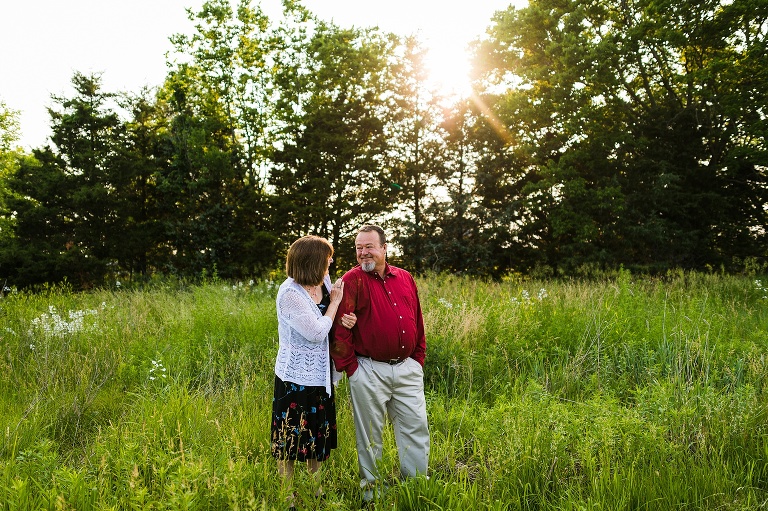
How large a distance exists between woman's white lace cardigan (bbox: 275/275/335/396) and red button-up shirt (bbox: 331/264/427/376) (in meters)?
0.11

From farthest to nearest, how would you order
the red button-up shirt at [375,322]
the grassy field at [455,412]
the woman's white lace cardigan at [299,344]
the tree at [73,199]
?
the tree at [73,199], the red button-up shirt at [375,322], the woman's white lace cardigan at [299,344], the grassy field at [455,412]

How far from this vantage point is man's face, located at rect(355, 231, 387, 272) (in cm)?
369

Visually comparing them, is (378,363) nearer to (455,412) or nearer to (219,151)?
(455,412)

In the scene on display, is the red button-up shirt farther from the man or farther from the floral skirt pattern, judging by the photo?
the floral skirt pattern

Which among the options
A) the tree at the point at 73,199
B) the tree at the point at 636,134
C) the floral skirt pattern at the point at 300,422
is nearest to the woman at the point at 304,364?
the floral skirt pattern at the point at 300,422

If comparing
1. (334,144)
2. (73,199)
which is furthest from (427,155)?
(73,199)

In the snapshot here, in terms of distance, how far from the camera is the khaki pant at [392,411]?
3602 mm

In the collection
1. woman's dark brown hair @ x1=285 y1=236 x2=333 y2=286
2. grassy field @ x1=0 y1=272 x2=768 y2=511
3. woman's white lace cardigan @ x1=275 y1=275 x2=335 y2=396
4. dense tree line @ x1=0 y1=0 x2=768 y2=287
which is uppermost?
dense tree line @ x1=0 y1=0 x2=768 y2=287

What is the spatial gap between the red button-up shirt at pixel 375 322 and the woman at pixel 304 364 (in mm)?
93

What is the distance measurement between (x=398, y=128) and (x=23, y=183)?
52.9 feet

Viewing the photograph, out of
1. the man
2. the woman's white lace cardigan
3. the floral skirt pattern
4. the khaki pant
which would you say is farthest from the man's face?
the floral skirt pattern

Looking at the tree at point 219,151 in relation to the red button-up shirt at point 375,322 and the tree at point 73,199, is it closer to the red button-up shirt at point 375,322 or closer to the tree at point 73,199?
the tree at point 73,199

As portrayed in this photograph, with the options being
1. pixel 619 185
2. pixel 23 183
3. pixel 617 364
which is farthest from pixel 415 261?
pixel 23 183

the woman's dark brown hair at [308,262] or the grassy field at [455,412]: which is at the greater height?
the woman's dark brown hair at [308,262]
